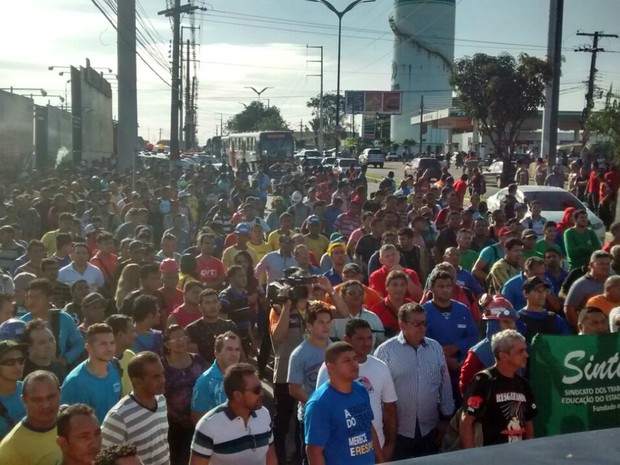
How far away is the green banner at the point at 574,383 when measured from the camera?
6.51 m

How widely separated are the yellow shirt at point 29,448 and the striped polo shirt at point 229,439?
79cm

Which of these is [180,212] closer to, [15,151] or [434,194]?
[434,194]

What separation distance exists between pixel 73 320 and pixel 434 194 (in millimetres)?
10717

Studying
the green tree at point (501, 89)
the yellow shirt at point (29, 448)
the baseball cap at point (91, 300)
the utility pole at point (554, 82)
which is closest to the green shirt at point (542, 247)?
the baseball cap at point (91, 300)

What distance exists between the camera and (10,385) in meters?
5.76

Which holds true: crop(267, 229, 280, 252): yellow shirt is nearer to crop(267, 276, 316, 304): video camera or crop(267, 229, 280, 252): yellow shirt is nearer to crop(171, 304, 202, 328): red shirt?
crop(171, 304, 202, 328): red shirt

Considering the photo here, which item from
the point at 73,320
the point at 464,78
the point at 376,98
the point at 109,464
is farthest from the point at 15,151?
the point at 376,98

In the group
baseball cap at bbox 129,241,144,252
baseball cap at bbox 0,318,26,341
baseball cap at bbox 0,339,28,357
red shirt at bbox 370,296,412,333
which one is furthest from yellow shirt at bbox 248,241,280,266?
baseball cap at bbox 0,339,28,357

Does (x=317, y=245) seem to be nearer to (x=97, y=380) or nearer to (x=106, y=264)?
(x=106, y=264)

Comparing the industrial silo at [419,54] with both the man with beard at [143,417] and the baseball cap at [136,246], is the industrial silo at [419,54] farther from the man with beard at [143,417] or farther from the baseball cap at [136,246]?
the man with beard at [143,417]

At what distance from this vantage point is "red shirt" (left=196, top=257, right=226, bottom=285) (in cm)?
1031

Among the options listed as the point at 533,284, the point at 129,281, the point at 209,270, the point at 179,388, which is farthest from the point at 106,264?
the point at 533,284

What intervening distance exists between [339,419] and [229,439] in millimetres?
661

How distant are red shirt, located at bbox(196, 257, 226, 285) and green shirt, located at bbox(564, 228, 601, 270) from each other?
185 inches
